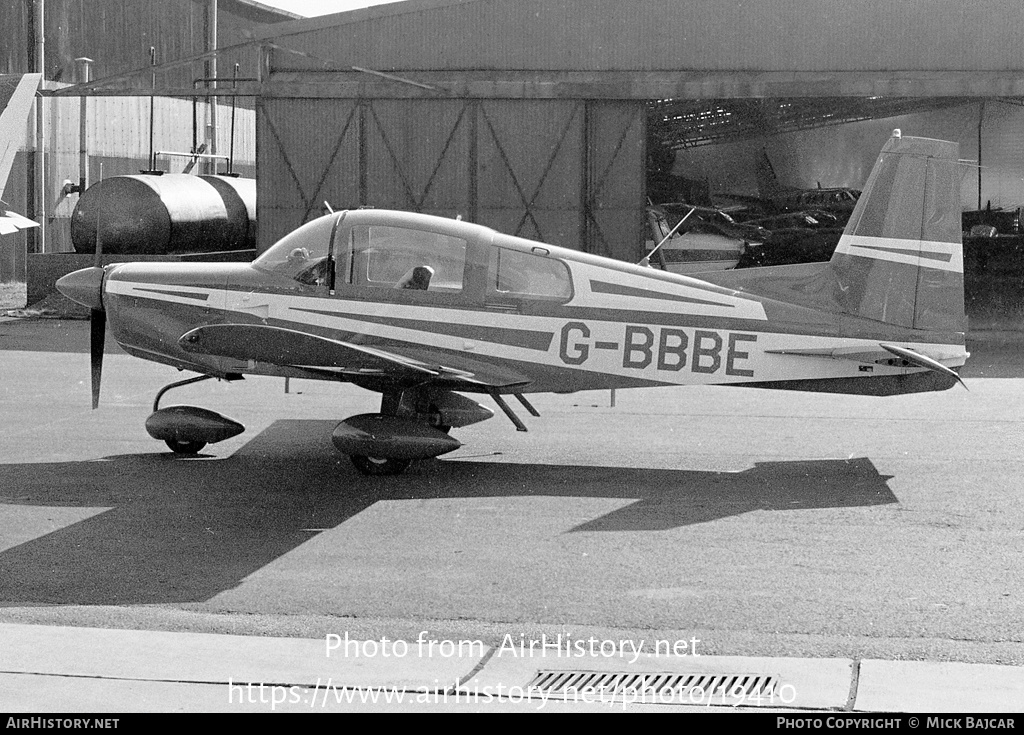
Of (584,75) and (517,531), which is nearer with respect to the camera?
(517,531)

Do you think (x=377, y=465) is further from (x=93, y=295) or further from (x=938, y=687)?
(x=938, y=687)

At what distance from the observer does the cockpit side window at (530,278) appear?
977 cm

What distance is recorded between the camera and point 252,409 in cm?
1288

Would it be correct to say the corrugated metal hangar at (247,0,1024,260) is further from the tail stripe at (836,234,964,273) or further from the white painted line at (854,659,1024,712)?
the white painted line at (854,659,1024,712)

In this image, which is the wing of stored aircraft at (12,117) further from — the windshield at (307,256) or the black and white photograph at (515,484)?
the windshield at (307,256)

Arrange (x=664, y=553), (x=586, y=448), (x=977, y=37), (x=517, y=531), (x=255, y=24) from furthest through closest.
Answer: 1. (x=255, y=24)
2. (x=977, y=37)
3. (x=586, y=448)
4. (x=517, y=531)
5. (x=664, y=553)

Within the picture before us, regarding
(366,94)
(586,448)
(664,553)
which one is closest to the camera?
(664,553)

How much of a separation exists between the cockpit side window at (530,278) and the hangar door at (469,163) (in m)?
13.3

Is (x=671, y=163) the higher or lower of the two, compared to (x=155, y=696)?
higher

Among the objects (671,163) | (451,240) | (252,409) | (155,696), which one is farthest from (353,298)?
(671,163)

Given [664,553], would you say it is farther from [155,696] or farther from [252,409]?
[252,409]

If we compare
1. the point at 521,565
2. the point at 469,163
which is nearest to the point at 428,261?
the point at 521,565

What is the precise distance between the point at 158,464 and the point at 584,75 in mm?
14707

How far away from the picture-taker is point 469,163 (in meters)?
23.2
